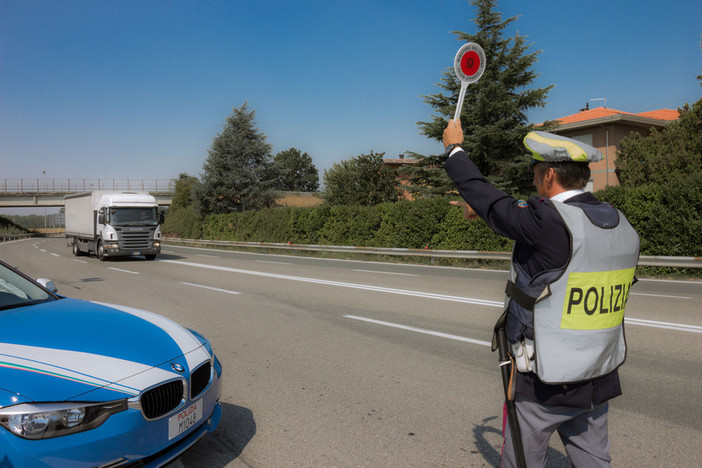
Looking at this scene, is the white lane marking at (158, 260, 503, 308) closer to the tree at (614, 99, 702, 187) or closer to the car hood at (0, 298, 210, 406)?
the car hood at (0, 298, 210, 406)

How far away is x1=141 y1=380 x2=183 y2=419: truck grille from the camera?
109 inches

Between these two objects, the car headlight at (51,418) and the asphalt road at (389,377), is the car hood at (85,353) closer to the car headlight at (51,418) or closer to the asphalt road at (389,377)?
the car headlight at (51,418)

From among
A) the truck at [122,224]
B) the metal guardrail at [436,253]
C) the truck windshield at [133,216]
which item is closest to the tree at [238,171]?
the metal guardrail at [436,253]

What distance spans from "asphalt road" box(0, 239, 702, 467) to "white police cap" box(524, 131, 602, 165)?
219 centimetres

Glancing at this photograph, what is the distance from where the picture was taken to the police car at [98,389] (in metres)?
2.42

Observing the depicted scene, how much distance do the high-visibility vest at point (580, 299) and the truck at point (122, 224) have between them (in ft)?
69.4

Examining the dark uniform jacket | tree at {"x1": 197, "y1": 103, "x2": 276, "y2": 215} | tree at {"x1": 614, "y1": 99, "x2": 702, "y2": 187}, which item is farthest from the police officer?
tree at {"x1": 197, "y1": 103, "x2": 276, "y2": 215}

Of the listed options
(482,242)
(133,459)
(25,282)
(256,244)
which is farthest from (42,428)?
(256,244)

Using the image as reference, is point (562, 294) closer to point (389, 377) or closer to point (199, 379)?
point (199, 379)

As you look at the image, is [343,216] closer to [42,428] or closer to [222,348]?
[222,348]

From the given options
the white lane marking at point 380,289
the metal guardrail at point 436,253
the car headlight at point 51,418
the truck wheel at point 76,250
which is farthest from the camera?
the truck wheel at point 76,250

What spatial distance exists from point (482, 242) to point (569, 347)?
17.7 m

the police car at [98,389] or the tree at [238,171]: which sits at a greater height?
the tree at [238,171]

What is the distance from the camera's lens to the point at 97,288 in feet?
39.8
